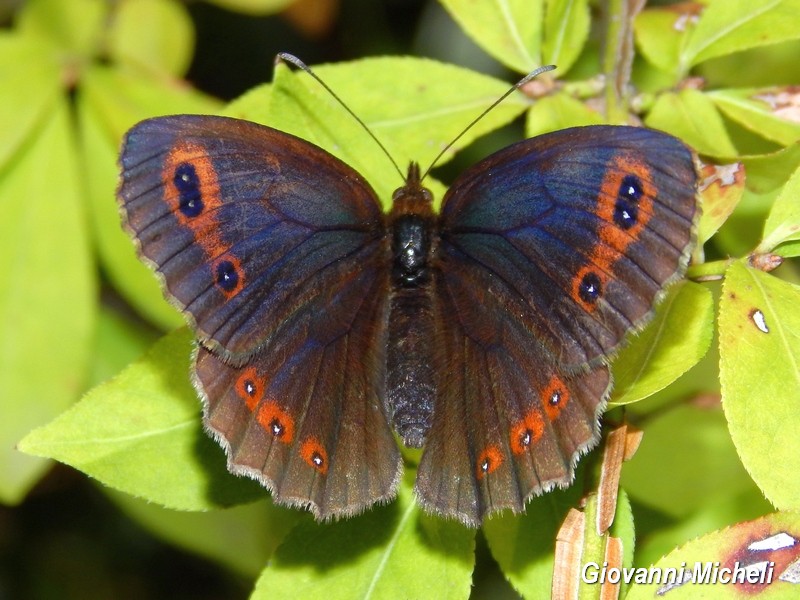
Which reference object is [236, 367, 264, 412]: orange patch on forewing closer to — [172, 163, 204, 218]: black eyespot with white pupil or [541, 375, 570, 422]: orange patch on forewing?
[172, 163, 204, 218]: black eyespot with white pupil

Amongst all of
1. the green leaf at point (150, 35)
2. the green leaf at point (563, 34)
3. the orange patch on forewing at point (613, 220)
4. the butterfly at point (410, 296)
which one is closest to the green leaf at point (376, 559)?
the butterfly at point (410, 296)

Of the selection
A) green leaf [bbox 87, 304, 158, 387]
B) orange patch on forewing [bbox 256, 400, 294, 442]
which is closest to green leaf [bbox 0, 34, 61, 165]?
green leaf [bbox 87, 304, 158, 387]

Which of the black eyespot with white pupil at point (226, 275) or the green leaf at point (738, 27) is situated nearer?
the black eyespot with white pupil at point (226, 275)

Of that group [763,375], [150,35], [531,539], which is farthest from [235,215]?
[150,35]

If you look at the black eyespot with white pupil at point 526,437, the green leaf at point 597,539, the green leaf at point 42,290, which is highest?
the black eyespot with white pupil at point 526,437

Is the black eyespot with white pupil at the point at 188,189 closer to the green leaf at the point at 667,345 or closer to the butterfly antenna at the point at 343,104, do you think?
the butterfly antenna at the point at 343,104

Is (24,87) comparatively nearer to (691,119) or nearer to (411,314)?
(411,314)
